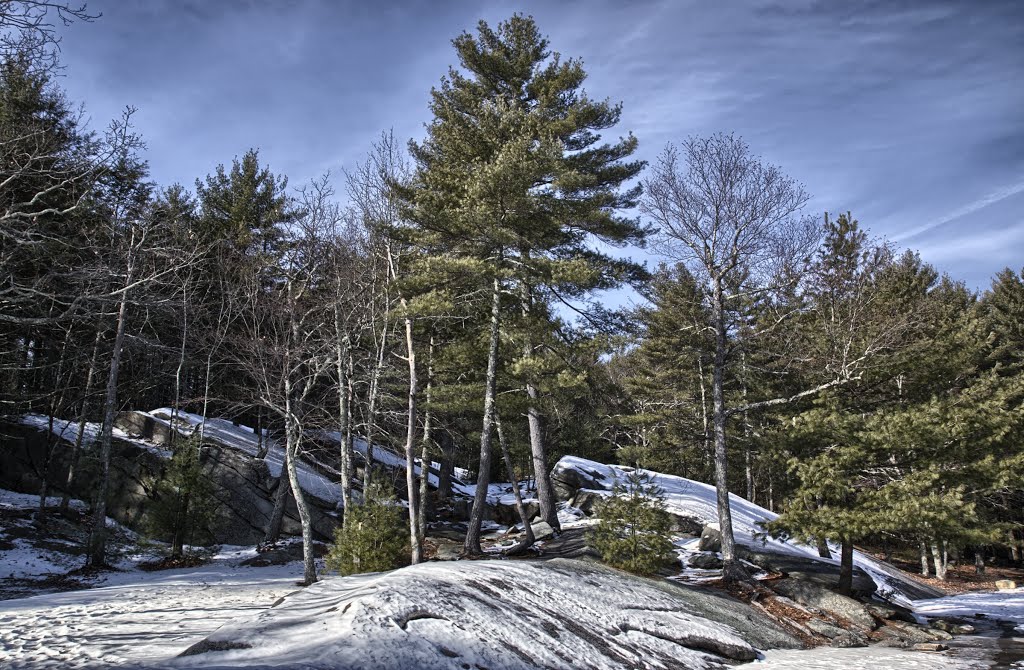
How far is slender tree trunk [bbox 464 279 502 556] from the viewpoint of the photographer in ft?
47.0

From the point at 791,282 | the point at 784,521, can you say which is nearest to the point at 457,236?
the point at 791,282

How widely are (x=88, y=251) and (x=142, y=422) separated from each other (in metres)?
6.66

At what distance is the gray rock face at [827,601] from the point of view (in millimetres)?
12578

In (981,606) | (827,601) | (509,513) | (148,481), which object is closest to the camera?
(827,601)

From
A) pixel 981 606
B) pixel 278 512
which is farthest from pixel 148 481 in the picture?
pixel 981 606

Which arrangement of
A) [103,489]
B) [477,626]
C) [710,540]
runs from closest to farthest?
[477,626]
[103,489]
[710,540]

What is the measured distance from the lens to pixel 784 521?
1303cm

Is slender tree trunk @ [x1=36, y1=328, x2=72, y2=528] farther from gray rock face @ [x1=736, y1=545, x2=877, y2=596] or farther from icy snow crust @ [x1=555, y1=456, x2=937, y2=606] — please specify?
gray rock face @ [x1=736, y1=545, x2=877, y2=596]

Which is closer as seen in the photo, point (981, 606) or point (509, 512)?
point (981, 606)

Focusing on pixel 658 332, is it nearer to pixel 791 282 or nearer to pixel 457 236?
pixel 791 282

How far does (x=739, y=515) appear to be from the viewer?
69.3ft

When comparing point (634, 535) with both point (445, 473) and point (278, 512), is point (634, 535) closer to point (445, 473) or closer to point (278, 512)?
point (278, 512)

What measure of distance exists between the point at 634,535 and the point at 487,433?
4.00 metres

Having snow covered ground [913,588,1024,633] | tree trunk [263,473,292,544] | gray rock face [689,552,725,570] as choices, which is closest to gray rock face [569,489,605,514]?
gray rock face [689,552,725,570]
